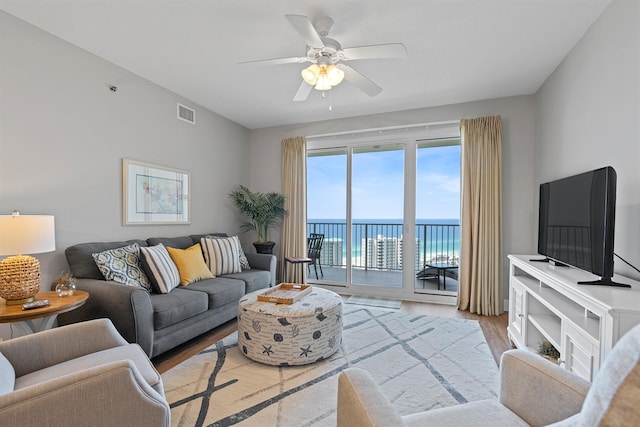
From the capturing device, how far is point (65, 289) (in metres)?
2.10

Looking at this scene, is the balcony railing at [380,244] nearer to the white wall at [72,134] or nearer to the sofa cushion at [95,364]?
the white wall at [72,134]

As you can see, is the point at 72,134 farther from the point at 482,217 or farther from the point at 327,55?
the point at 482,217

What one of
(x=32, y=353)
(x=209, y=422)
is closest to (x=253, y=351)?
(x=209, y=422)

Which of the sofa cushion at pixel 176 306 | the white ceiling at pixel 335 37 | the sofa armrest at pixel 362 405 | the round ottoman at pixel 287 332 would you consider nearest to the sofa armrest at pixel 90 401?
the sofa armrest at pixel 362 405

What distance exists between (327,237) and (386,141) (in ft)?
6.65

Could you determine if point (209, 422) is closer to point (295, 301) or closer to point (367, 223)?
point (295, 301)

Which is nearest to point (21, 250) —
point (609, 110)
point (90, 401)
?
point (90, 401)

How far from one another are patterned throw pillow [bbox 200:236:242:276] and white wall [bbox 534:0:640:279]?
345 centimetres

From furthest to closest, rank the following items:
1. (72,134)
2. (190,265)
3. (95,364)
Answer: (190,265) < (72,134) < (95,364)

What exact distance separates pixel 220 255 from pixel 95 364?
2123 mm

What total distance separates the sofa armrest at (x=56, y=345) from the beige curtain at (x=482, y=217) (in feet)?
11.9

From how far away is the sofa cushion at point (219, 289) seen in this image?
9.27 feet

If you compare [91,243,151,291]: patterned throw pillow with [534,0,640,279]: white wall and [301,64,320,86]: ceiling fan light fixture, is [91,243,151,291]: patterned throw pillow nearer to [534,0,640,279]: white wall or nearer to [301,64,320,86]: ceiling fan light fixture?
[301,64,320,86]: ceiling fan light fixture

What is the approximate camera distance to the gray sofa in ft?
7.02
